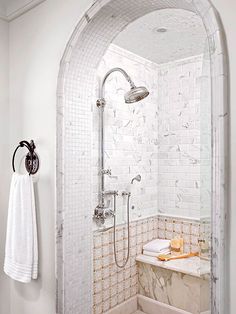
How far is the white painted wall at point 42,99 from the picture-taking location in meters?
1.69

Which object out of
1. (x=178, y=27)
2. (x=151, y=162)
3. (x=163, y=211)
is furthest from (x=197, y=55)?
(x=163, y=211)

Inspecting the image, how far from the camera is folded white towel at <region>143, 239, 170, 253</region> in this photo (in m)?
2.87

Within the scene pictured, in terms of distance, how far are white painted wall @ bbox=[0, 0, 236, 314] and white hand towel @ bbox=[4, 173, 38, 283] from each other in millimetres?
56

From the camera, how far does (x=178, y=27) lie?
2400 mm

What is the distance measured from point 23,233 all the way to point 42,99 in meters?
0.81

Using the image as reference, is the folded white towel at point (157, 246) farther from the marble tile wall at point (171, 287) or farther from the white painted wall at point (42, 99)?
the white painted wall at point (42, 99)

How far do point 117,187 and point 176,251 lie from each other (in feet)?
3.05

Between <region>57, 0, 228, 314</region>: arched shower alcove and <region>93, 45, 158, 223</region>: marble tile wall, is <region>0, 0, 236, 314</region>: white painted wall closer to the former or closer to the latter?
<region>57, 0, 228, 314</region>: arched shower alcove

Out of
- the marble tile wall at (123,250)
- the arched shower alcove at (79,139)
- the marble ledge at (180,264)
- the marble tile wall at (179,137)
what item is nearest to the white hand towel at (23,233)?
the arched shower alcove at (79,139)

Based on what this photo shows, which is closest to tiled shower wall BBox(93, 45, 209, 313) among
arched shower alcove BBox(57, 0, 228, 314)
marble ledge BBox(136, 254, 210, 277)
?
marble ledge BBox(136, 254, 210, 277)

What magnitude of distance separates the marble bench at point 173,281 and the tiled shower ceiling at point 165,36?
1998mm

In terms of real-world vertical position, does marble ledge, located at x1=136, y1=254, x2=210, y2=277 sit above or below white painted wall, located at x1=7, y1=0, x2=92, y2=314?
below

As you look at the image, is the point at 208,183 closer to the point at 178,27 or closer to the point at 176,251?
the point at 178,27

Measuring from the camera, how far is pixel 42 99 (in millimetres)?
1785
